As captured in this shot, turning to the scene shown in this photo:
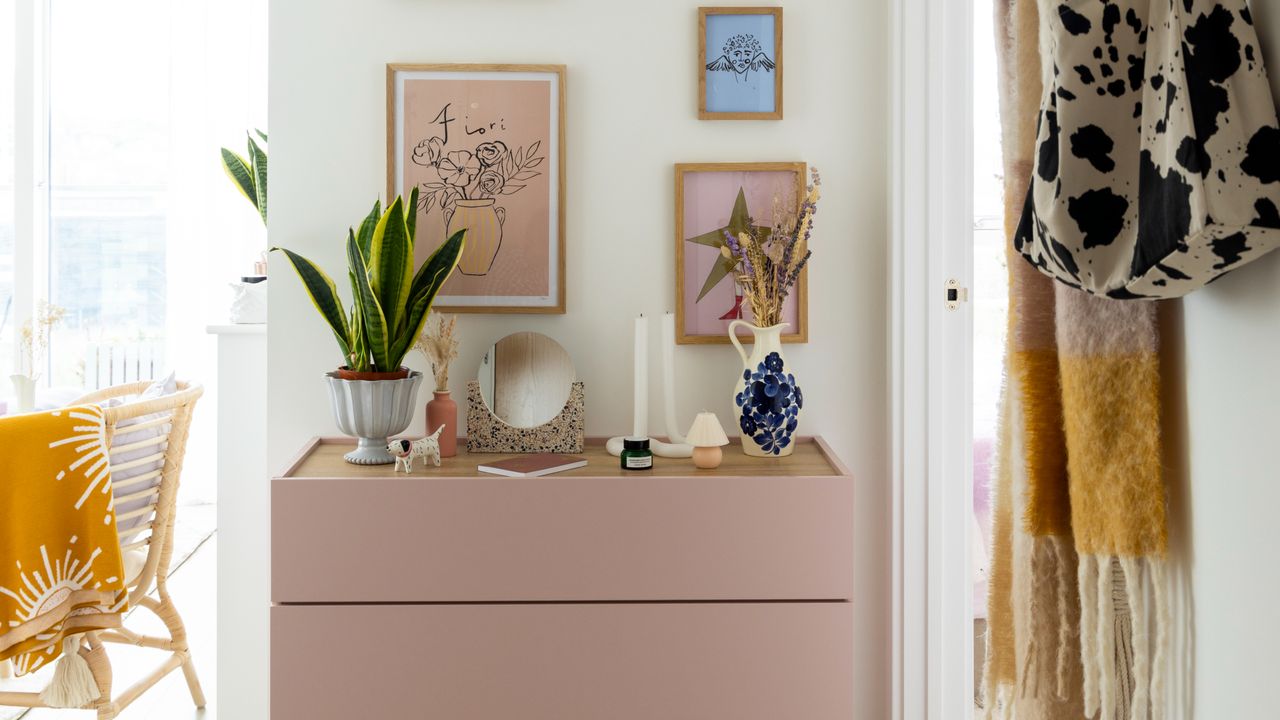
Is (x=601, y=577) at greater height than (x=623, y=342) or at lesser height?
lesser

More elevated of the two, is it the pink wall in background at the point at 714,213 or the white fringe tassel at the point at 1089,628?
the pink wall in background at the point at 714,213

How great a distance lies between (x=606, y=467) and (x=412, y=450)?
1.28ft

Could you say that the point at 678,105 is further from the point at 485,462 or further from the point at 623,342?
the point at 485,462

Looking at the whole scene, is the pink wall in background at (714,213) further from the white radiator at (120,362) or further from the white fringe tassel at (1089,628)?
the white radiator at (120,362)

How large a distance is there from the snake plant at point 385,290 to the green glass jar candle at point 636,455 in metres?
0.51

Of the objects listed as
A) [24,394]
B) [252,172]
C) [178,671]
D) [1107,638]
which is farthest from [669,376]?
[178,671]

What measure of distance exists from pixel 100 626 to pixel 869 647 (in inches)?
73.5

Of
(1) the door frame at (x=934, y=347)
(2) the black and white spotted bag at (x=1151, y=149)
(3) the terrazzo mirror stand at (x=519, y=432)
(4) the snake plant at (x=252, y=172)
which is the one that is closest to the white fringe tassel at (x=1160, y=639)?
(2) the black and white spotted bag at (x=1151, y=149)

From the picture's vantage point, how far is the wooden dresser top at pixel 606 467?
164cm

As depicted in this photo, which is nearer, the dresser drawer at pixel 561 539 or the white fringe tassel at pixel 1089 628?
the white fringe tassel at pixel 1089 628

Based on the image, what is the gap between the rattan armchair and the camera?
2.10m

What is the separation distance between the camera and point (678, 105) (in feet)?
6.40

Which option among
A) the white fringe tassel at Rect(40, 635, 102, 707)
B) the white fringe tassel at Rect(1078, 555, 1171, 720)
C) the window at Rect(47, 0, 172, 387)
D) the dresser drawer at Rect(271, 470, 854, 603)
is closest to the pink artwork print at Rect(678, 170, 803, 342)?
the dresser drawer at Rect(271, 470, 854, 603)

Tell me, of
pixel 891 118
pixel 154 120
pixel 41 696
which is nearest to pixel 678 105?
pixel 891 118
